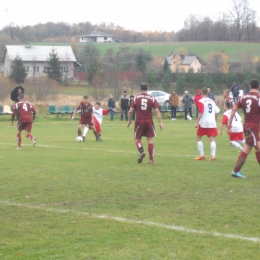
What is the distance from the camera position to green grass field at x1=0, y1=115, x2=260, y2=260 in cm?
614

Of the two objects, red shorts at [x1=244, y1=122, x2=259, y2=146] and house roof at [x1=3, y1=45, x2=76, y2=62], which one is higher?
house roof at [x1=3, y1=45, x2=76, y2=62]

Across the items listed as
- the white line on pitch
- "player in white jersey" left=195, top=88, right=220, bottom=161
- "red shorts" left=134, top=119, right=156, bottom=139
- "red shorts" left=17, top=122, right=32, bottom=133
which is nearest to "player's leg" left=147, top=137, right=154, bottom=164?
"red shorts" left=134, top=119, right=156, bottom=139

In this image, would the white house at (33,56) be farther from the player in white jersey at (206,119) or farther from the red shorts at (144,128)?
the red shorts at (144,128)

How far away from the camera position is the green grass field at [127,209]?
6141 millimetres

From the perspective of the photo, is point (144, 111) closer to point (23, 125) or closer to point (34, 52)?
point (23, 125)

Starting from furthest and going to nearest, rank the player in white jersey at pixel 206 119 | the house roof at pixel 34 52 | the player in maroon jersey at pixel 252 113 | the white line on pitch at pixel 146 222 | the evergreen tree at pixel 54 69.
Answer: the house roof at pixel 34 52 < the evergreen tree at pixel 54 69 < the player in white jersey at pixel 206 119 < the player in maroon jersey at pixel 252 113 < the white line on pitch at pixel 146 222

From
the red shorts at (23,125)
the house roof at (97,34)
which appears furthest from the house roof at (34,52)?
the red shorts at (23,125)

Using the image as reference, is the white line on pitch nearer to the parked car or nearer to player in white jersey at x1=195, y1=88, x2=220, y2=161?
player in white jersey at x1=195, y1=88, x2=220, y2=161

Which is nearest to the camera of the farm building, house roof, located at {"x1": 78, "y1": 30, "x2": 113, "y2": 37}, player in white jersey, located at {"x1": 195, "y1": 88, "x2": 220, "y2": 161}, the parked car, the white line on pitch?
the white line on pitch

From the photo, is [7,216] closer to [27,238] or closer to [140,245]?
[27,238]

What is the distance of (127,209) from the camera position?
26.7 ft

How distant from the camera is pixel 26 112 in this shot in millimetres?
18156

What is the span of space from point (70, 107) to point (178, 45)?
68.8m

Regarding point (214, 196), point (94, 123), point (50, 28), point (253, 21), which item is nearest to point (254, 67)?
point (253, 21)
